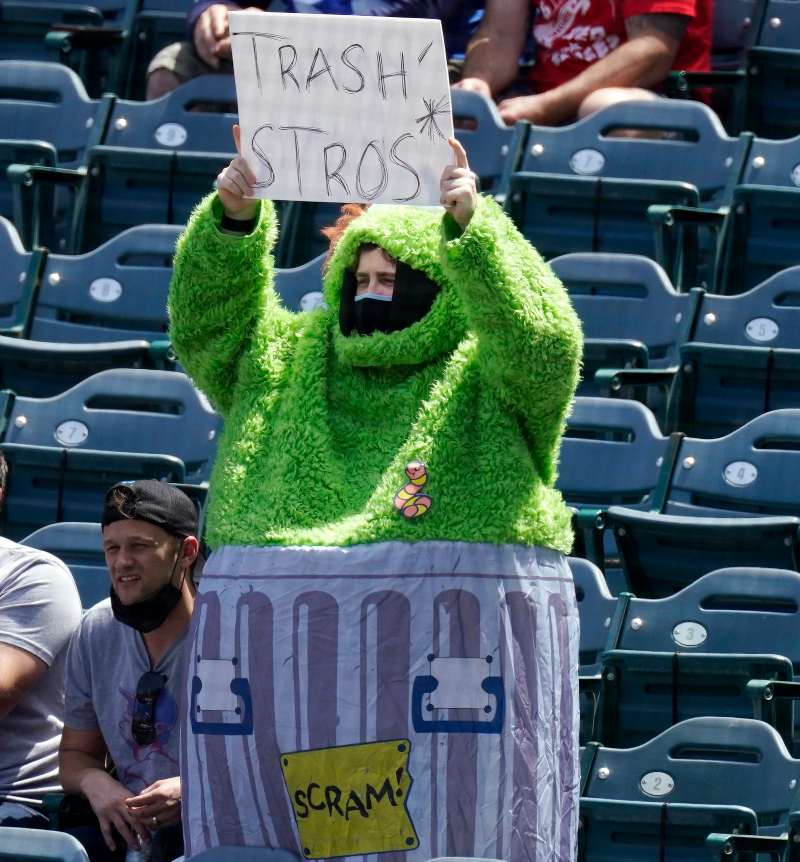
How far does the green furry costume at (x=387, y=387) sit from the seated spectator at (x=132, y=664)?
71 cm

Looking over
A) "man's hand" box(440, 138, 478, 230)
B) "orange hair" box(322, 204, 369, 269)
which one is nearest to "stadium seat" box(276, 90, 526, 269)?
"orange hair" box(322, 204, 369, 269)

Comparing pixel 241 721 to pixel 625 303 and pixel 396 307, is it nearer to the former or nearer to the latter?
pixel 396 307

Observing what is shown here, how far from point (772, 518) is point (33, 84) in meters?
3.15

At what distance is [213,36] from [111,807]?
3373 millimetres

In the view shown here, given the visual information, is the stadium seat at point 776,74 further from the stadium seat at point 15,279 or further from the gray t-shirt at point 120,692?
the gray t-shirt at point 120,692

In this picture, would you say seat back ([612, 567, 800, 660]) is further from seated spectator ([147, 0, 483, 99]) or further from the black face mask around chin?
seated spectator ([147, 0, 483, 99])

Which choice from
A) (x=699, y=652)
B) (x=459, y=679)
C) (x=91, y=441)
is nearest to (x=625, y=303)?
(x=699, y=652)

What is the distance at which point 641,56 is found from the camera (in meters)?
5.85

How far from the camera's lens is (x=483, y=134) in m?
5.86

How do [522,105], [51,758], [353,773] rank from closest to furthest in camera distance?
[353,773] → [51,758] → [522,105]

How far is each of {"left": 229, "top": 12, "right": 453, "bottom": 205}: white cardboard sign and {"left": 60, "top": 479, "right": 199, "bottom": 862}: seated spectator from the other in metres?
0.97

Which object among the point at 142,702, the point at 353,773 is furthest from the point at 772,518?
the point at 353,773

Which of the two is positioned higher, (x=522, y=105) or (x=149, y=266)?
(x=522, y=105)

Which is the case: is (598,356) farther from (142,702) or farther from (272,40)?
(272,40)
